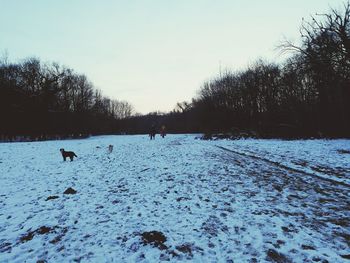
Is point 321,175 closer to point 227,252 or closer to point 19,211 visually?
point 227,252

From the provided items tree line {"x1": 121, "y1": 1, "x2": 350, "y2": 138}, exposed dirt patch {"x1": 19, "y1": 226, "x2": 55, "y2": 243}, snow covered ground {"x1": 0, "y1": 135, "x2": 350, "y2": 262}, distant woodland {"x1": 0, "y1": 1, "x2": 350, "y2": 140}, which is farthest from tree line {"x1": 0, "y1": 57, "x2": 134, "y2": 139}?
exposed dirt patch {"x1": 19, "y1": 226, "x2": 55, "y2": 243}

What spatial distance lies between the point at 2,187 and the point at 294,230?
35.3 ft

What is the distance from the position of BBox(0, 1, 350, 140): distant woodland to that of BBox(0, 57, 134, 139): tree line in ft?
0.45

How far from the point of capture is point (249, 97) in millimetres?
52469

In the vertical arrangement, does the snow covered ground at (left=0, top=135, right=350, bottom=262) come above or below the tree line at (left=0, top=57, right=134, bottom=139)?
below

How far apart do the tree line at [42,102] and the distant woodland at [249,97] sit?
0.14 m

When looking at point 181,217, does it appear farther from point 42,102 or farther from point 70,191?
point 42,102

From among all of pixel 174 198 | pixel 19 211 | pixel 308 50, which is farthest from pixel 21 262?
pixel 308 50

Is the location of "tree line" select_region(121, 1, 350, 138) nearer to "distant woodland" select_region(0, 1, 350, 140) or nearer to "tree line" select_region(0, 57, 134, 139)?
"distant woodland" select_region(0, 1, 350, 140)

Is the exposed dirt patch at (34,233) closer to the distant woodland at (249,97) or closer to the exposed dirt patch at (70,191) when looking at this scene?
the exposed dirt patch at (70,191)

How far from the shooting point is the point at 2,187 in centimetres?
934

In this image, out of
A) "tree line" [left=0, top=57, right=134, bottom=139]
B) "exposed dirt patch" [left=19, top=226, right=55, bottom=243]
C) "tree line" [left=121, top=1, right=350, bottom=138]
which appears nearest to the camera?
"exposed dirt patch" [left=19, top=226, right=55, bottom=243]

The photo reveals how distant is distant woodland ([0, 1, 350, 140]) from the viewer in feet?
74.7

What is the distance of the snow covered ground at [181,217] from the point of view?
435 cm
